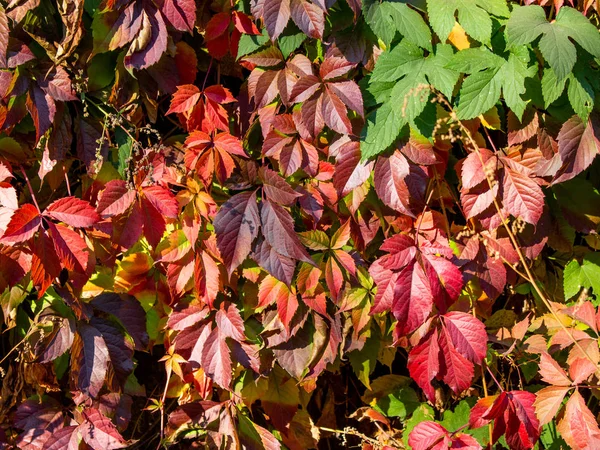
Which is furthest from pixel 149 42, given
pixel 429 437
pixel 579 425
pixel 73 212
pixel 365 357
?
pixel 579 425

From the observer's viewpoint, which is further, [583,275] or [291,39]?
[583,275]

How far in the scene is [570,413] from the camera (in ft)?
5.63

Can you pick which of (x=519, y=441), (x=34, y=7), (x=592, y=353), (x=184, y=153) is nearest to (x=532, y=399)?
(x=519, y=441)

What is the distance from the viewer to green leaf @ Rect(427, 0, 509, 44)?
1.52m

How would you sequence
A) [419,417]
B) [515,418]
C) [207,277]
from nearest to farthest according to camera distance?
[515,418] < [207,277] < [419,417]

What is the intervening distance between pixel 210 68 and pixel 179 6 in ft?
0.70

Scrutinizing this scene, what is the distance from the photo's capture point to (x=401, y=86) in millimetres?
1580

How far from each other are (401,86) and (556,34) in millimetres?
358

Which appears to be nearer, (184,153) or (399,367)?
(184,153)

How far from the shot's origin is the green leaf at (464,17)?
1.52 metres

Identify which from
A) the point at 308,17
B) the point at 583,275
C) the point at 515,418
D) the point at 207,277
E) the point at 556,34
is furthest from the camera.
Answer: the point at 583,275

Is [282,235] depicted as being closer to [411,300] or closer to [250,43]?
[411,300]

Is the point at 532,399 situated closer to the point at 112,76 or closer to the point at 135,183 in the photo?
the point at 135,183

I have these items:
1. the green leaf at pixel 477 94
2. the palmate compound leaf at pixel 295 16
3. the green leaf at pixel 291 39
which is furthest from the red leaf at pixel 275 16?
the green leaf at pixel 477 94
